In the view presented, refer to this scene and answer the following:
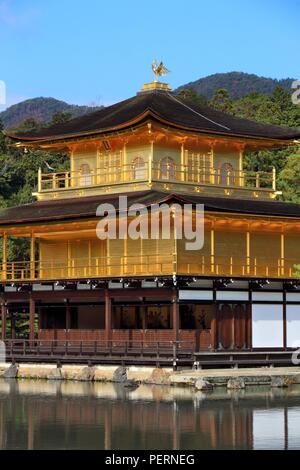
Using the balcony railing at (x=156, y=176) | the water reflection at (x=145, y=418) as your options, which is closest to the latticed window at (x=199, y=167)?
the balcony railing at (x=156, y=176)

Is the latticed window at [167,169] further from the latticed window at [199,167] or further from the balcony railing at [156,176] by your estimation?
the latticed window at [199,167]

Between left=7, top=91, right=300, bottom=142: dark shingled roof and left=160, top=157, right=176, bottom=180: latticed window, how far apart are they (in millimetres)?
1969

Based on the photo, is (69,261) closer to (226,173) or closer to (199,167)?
(199,167)

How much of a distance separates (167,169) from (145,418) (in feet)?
66.9

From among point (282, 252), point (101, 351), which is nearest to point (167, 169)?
point (282, 252)

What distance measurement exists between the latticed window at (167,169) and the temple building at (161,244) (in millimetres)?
44

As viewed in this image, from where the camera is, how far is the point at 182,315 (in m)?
54.1

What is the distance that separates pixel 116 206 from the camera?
53.0 meters

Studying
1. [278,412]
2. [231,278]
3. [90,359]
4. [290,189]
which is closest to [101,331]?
[90,359]

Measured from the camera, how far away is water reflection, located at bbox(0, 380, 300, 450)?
3338 cm

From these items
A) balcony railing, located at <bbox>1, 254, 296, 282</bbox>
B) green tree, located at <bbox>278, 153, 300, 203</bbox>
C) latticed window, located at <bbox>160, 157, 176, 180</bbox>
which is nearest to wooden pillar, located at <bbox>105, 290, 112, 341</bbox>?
balcony railing, located at <bbox>1, 254, 296, 282</bbox>

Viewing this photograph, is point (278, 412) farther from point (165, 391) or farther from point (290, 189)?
point (290, 189)

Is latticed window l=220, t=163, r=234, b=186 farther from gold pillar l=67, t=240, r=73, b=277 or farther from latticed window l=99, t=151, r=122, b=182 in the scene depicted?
gold pillar l=67, t=240, r=73, b=277

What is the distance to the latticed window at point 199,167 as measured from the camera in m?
57.7
